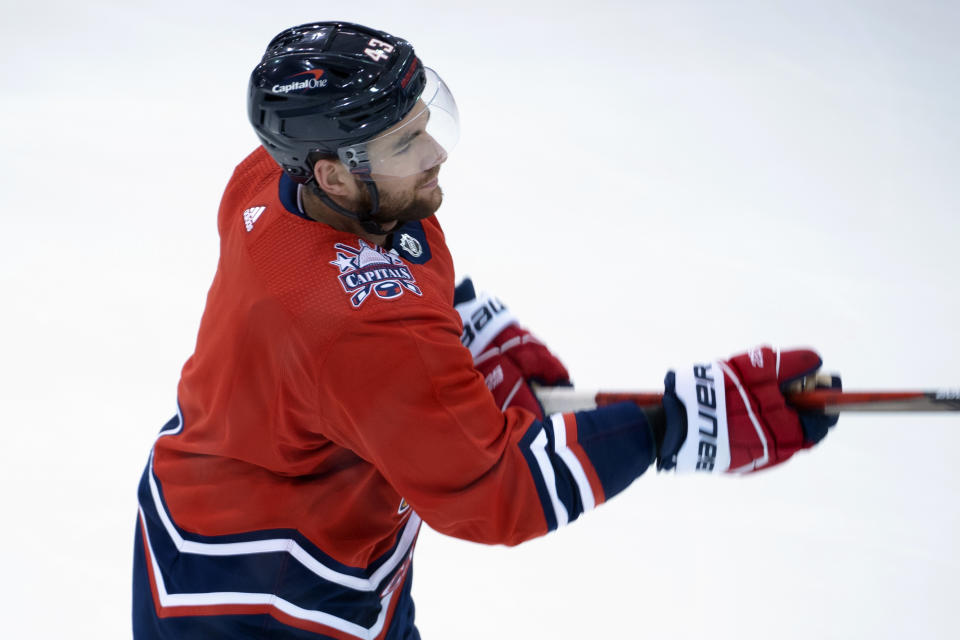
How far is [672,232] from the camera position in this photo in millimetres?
3658

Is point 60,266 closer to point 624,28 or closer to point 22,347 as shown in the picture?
point 22,347

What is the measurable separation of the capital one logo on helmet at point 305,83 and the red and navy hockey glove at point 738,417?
2.25 feet

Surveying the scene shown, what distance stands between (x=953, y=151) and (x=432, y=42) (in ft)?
7.47

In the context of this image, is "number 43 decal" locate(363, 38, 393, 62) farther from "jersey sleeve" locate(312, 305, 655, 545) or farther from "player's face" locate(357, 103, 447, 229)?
"jersey sleeve" locate(312, 305, 655, 545)

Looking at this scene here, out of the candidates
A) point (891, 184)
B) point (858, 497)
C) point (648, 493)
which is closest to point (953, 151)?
point (891, 184)

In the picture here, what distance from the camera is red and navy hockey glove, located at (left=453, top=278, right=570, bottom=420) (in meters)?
1.96

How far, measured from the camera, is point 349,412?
1.37 meters

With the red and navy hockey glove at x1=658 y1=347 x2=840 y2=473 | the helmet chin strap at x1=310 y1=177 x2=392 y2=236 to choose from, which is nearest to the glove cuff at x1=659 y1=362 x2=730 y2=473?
the red and navy hockey glove at x1=658 y1=347 x2=840 y2=473

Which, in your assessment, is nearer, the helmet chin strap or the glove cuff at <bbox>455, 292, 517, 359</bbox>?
the helmet chin strap

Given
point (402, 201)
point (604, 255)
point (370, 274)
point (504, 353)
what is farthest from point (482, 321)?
point (604, 255)

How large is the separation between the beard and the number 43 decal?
190mm

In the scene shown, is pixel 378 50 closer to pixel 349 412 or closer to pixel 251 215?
pixel 251 215

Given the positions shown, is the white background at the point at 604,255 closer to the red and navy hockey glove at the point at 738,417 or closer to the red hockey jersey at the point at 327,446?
the red hockey jersey at the point at 327,446

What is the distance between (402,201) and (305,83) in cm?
24
